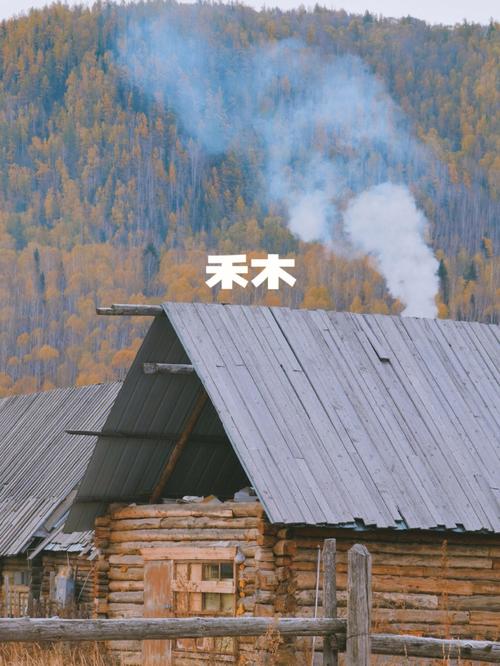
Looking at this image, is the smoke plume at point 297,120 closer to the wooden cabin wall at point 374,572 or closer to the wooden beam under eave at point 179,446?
the wooden beam under eave at point 179,446

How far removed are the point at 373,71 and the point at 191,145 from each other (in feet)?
79.5

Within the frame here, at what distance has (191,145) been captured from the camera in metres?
149

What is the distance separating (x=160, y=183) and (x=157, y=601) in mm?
123620

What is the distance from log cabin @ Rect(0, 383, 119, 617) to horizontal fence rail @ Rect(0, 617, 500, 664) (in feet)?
49.6

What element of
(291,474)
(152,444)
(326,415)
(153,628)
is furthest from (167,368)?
(153,628)

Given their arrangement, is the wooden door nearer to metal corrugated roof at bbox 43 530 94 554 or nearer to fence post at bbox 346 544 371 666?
fence post at bbox 346 544 371 666

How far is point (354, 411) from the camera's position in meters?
20.6

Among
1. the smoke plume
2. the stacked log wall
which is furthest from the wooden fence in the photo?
the smoke plume

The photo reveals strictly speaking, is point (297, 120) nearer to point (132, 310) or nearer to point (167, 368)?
point (167, 368)

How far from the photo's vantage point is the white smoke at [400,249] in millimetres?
65812

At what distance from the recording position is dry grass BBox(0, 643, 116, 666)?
18.7 m

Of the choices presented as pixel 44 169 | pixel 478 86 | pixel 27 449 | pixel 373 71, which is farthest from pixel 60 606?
pixel 44 169

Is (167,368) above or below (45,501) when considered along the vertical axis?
below

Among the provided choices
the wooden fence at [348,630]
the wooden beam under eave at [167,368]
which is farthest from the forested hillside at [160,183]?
the wooden fence at [348,630]
